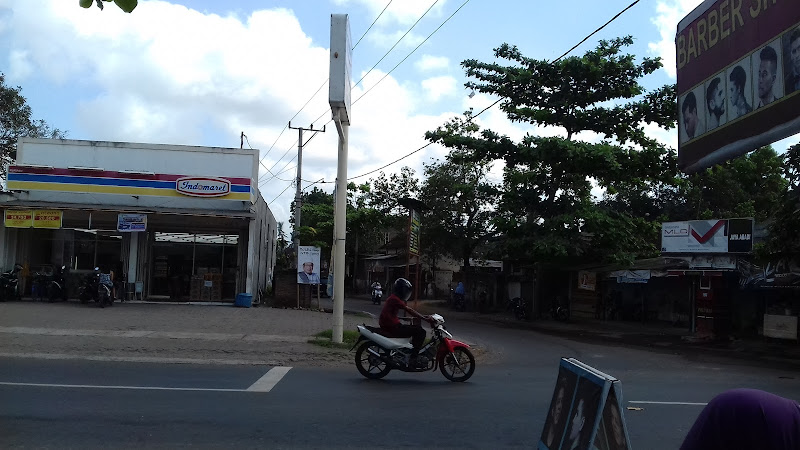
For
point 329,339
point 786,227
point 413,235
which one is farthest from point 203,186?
point 786,227

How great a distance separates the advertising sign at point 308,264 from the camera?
905 inches

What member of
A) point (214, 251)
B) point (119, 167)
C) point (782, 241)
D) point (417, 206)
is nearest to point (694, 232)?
point (782, 241)

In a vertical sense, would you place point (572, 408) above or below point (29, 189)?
below

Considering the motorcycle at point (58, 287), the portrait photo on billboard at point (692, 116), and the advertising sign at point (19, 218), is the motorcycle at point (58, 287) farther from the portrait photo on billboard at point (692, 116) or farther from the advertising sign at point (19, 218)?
the portrait photo on billboard at point (692, 116)

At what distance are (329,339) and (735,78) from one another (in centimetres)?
1098

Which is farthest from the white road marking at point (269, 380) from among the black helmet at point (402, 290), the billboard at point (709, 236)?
the billboard at point (709, 236)

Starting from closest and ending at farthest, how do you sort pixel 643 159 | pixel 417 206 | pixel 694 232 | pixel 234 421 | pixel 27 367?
pixel 234 421 → pixel 27 367 → pixel 417 206 → pixel 694 232 → pixel 643 159

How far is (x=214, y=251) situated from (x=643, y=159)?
56.6ft

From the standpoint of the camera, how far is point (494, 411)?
8.03 metres

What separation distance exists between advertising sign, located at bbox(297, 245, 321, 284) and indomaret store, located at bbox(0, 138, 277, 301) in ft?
6.01

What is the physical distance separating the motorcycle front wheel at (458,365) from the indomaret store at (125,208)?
13.5 m

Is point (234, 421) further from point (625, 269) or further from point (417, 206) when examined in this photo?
point (625, 269)

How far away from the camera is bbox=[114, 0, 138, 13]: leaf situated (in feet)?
Answer: 13.3

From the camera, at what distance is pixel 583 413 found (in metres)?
3.94
